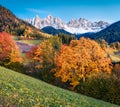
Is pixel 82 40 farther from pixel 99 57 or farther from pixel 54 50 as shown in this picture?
pixel 54 50

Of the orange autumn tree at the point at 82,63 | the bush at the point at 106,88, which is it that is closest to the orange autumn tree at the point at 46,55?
the orange autumn tree at the point at 82,63

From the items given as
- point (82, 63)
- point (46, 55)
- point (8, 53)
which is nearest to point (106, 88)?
point (82, 63)

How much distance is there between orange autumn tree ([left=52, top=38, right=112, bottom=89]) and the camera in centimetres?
7531

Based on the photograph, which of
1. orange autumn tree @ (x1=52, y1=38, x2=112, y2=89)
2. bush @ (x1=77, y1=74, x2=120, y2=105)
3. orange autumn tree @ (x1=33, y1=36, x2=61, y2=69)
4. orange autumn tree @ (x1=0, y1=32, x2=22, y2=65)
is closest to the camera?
bush @ (x1=77, y1=74, x2=120, y2=105)

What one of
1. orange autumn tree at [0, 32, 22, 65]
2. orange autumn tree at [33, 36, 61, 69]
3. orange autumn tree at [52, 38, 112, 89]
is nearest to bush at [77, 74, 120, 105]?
orange autumn tree at [52, 38, 112, 89]

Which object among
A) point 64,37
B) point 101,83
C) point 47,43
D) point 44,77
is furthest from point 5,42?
point 64,37

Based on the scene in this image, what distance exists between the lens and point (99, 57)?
3014 inches

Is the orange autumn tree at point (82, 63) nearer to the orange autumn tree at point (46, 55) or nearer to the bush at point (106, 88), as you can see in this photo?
the bush at point (106, 88)

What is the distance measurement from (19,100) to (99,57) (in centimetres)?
5865

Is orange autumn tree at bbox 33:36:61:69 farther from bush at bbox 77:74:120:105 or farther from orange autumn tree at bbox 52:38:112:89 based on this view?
bush at bbox 77:74:120:105

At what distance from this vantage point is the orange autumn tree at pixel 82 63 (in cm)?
7531

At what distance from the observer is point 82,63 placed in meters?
75.9

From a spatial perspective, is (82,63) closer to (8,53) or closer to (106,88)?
(106,88)

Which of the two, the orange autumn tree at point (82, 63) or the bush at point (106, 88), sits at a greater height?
the orange autumn tree at point (82, 63)
